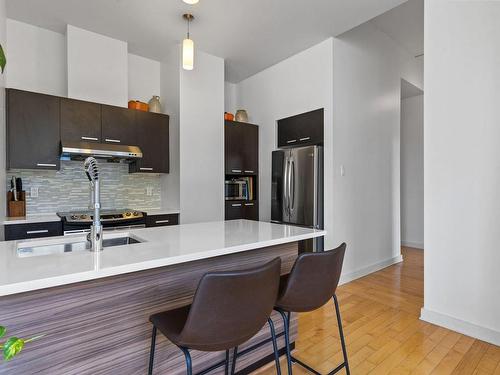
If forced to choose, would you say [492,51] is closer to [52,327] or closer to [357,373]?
[357,373]

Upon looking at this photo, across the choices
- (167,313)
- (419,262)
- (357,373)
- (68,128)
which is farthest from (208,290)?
(419,262)

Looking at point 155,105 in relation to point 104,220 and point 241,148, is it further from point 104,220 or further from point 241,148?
point 104,220

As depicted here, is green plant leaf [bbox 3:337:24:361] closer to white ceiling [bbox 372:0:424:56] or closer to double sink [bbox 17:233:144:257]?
double sink [bbox 17:233:144:257]

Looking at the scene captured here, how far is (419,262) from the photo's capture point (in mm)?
4410

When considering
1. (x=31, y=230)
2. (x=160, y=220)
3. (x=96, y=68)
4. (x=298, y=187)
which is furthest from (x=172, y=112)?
(x=31, y=230)

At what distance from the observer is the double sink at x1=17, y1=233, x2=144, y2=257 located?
1.49 meters

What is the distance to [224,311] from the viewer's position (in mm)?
1080

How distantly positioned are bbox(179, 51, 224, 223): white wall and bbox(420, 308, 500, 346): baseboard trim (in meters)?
2.56

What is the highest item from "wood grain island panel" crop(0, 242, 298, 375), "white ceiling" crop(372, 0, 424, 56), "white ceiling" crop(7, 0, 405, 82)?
"white ceiling" crop(372, 0, 424, 56)

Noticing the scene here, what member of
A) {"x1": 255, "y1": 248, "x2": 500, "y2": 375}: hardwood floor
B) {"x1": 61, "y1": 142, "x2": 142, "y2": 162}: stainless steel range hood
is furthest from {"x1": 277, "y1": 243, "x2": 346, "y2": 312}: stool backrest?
{"x1": 61, "y1": 142, "x2": 142, "y2": 162}: stainless steel range hood

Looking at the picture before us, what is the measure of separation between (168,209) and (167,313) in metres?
2.51

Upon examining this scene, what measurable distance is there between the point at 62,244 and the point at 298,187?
264 centimetres

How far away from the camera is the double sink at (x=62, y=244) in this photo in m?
1.49

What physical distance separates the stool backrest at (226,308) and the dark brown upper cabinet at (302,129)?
265 cm
